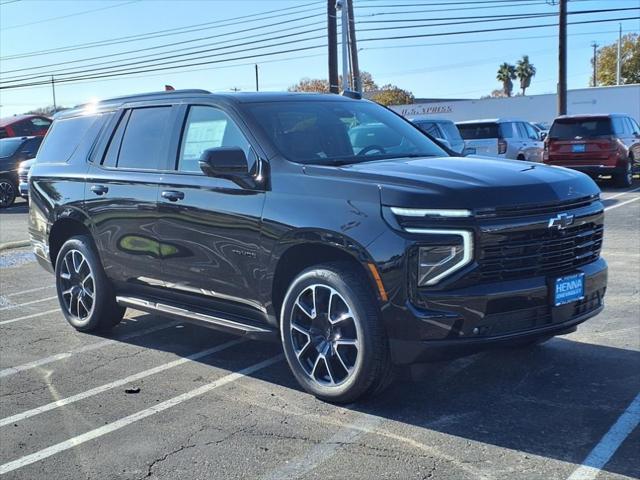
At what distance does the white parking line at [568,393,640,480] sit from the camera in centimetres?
Answer: 348

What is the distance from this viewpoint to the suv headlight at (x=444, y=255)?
3.92 m

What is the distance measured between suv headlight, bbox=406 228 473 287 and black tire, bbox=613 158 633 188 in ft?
49.6

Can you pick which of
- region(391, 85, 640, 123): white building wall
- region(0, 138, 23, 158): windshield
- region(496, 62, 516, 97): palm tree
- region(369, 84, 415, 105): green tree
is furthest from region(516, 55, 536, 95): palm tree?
region(0, 138, 23, 158): windshield

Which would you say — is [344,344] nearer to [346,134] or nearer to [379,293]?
[379,293]

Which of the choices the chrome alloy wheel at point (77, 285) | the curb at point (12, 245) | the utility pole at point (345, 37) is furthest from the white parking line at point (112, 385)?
the utility pole at point (345, 37)

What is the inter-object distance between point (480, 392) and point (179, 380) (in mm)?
2052

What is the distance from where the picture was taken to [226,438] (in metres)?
4.06

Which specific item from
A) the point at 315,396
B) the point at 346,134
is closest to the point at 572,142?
the point at 346,134

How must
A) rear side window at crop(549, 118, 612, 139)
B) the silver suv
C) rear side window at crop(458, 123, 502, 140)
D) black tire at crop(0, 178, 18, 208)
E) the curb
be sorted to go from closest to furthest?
1. the curb
2. rear side window at crop(549, 118, 612, 139)
3. the silver suv
4. rear side window at crop(458, 123, 502, 140)
5. black tire at crop(0, 178, 18, 208)

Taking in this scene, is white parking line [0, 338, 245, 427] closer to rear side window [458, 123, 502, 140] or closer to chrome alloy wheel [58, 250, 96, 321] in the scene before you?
chrome alloy wheel [58, 250, 96, 321]

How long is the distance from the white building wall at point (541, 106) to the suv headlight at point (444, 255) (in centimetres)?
3781

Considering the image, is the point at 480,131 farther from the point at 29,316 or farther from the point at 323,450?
A: the point at 323,450

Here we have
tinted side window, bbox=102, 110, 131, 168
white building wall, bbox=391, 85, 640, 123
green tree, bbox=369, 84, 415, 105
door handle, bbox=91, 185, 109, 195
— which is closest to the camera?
door handle, bbox=91, 185, 109, 195

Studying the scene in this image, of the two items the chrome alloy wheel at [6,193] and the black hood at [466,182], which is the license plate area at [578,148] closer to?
the black hood at [466,182]
